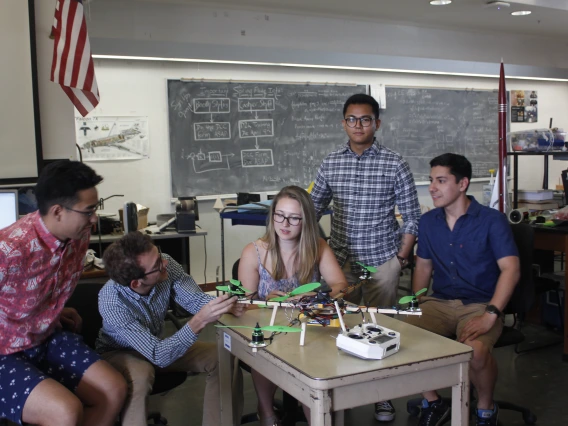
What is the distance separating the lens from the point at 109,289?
7.34ft

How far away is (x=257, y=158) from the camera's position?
599 cm

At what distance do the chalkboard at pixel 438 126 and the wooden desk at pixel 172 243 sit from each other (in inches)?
113

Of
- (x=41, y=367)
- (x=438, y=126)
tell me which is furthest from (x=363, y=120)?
(x=438, y=126)

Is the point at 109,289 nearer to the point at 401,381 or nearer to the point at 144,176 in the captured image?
the point at 401,381

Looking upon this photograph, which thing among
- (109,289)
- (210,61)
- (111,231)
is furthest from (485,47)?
(109,289)

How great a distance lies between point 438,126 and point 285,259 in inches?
202

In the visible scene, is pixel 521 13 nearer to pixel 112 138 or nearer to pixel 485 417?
pixel 112 138

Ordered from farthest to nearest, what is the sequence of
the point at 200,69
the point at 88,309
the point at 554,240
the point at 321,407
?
the point at 200,69 < the point at 554,240 < the point at 88,309 < the point at 321,407

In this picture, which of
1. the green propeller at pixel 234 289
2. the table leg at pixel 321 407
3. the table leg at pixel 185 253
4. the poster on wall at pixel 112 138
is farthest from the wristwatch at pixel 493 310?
the poster on wall at pixel 112 138

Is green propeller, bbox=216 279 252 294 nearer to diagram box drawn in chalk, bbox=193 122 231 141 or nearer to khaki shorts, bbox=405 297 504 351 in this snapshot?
khaki shorts, bbox=405 297 504 351

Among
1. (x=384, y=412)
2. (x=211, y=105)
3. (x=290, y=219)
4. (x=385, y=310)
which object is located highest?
(x=211, y=105)

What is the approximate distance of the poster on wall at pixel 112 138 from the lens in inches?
206

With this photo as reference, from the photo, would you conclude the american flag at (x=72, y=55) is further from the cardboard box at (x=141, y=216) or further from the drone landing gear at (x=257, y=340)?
the drone landing gear at (x=257, y=340)

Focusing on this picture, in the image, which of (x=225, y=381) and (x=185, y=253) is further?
(x=185, y=253)
